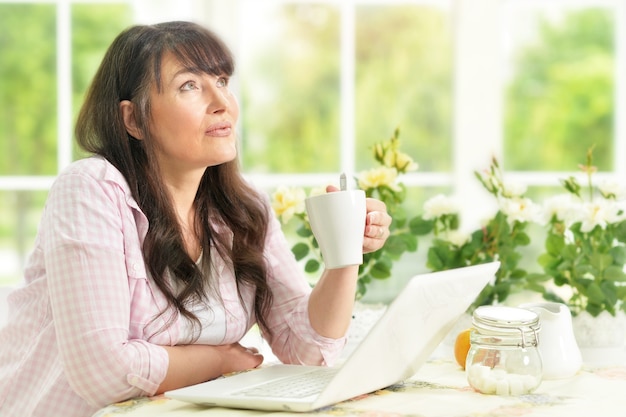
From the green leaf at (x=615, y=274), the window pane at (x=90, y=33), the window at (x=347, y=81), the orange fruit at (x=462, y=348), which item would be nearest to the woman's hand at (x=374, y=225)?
the orange fruit at (x=462, y=348)

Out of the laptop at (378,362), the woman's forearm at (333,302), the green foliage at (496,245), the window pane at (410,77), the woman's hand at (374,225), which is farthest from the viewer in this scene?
the window pane at (410,77)

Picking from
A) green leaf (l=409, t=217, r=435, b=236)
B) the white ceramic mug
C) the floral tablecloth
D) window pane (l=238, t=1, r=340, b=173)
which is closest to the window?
window pane (l=238, t=1, r=340, b=173)

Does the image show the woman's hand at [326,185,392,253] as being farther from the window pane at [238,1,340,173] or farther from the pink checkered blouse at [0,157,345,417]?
the window pane at [238,1,340,173]

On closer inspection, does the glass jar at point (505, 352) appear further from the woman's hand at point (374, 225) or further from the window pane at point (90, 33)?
the window pane at point (90, 33)

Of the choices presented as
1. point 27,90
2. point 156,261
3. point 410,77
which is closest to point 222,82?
point 156,261

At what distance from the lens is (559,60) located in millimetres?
4309

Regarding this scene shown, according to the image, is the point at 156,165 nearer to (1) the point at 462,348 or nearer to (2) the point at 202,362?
(2) the point at 202,362

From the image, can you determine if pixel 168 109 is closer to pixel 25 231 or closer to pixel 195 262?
pixel 195 262

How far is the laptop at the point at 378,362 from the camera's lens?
1256mm

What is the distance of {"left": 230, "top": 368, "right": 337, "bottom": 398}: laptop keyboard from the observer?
1.32 meters

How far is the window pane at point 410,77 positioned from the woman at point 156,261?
2039 millimetres

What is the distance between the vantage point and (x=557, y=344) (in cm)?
156

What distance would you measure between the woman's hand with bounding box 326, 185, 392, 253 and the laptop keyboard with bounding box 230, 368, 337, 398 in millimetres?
225

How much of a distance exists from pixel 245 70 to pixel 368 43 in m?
0.52
